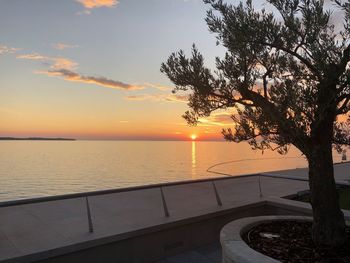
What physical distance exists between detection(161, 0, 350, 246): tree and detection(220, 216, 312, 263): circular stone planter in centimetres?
108

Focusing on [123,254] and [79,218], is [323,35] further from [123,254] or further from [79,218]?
[79,218]

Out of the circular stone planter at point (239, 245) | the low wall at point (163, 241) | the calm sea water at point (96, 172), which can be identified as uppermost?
the circular stone planter at point (239, 245)

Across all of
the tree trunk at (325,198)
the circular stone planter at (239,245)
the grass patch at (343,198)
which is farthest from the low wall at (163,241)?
the tree trunk at (325,198)

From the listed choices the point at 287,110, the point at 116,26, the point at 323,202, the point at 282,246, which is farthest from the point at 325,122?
the point at 116,26

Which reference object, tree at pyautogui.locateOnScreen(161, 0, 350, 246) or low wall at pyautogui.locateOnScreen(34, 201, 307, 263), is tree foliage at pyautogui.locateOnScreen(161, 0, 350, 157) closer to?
tree at pyautogui.locateOnScreen(161, 0, 350, 246)

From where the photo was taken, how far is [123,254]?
554 centimetres

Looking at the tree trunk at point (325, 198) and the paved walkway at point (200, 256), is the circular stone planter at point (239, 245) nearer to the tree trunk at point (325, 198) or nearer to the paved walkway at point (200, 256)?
the paved walkway at point (200, 256)

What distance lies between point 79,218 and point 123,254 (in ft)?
5.02

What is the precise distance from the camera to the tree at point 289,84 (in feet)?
14.7

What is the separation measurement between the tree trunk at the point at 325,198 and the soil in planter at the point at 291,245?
170 mm

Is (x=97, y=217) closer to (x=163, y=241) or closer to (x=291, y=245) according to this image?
(x=163, y=241)

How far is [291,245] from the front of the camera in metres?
4.89

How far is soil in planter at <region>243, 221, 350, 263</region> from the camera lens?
14.7 feet

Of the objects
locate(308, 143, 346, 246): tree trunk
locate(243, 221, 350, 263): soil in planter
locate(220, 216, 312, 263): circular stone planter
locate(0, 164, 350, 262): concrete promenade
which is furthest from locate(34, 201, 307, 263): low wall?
locate(308, 143, 346, 246): tree trunk
